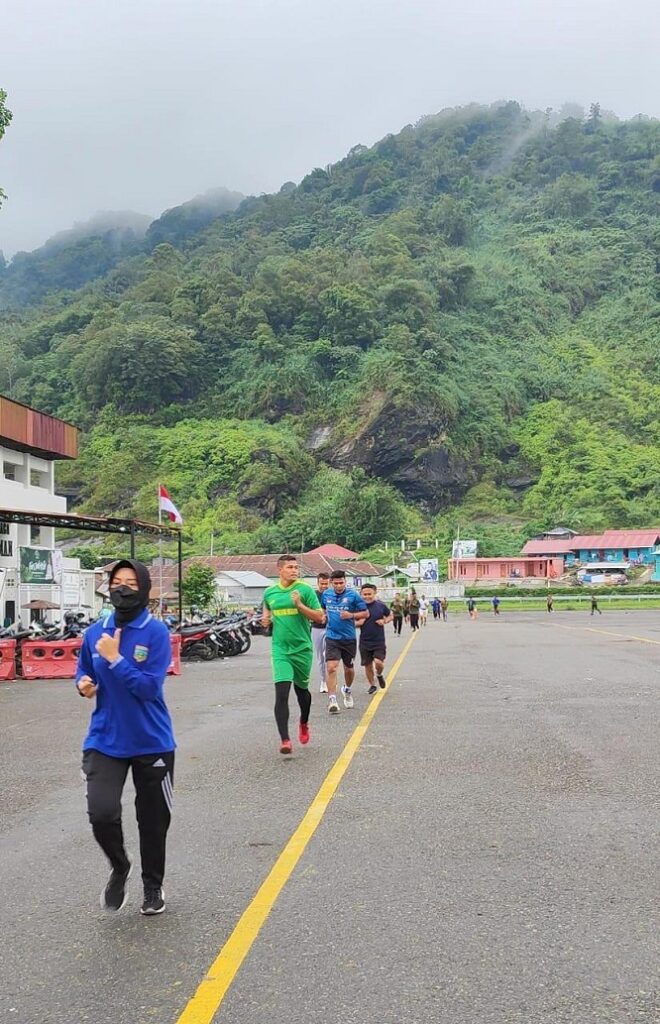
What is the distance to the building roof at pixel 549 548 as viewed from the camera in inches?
3846

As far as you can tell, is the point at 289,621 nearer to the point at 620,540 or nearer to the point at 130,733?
the point at 130,733

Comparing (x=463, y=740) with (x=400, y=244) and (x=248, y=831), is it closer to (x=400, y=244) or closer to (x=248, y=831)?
(x=248, y=831)

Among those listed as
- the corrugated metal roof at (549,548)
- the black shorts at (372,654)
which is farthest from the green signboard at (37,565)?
the corrugated metal roof at (549,548)

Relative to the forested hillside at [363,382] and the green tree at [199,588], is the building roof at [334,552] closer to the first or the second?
the forested hillside at [363,382]

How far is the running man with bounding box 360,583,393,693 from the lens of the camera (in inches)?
504

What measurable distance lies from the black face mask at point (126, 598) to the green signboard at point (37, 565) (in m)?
24.5

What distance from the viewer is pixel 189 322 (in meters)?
131

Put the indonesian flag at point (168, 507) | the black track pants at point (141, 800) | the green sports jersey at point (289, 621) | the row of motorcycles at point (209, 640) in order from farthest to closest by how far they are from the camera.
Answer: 1. the indonesian flag at point (168, 507)
2. the row of motorcycles at point (209, 640)
3. the green sports jersey at point (289, 621)
4. the black track pants at point (141, 800)

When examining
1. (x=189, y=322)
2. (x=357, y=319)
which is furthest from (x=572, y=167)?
(x=189, y=322)

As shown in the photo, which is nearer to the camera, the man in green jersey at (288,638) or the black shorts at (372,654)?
the man in green jersey at (288,638)

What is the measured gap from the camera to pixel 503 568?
97500 mm

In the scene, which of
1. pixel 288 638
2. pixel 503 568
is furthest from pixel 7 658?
pixel 503 568

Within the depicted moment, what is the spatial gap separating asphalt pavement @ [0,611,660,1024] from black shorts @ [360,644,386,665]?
10.2ft

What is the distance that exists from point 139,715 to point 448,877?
69.8 inches
